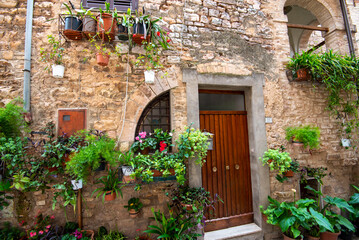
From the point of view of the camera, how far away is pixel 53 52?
2.78 m

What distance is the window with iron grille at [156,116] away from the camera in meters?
3.20

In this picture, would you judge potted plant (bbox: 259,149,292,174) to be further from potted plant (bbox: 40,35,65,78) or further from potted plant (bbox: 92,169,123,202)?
potted plant (bbox: 40,35,65,78)

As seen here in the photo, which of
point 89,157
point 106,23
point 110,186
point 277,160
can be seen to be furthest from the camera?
point 277,160

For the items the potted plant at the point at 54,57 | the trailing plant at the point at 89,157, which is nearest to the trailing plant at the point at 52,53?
the potted plant at the point at 54,57

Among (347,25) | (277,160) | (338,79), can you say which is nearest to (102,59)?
(277,160)

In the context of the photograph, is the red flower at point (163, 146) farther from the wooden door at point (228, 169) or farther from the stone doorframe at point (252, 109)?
the wooden door at point (228, 169)

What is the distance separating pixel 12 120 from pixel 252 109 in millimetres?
4001

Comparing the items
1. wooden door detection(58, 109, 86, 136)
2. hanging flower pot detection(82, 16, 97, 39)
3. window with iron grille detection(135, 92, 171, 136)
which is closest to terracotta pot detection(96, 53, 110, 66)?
hanging flower pot detection(82, 16, 97, 39)

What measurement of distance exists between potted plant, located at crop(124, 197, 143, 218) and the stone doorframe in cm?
158

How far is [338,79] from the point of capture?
3611 millimetres

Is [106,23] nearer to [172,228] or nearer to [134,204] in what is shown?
[134,204]

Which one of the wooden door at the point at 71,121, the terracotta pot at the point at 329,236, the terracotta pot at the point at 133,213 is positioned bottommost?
the terracotta pot at the point at 329,236

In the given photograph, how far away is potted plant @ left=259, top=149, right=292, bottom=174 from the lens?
3.19 meters

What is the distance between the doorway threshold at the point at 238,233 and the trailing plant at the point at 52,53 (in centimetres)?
387
